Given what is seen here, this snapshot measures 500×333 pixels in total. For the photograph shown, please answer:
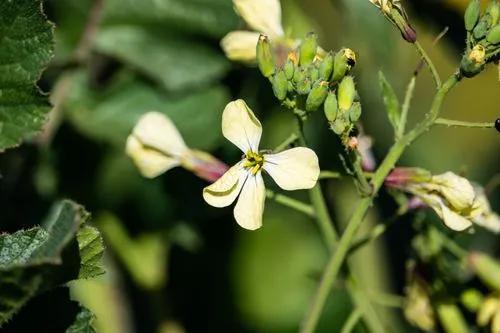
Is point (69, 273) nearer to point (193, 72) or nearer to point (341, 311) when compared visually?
point (193, 72)

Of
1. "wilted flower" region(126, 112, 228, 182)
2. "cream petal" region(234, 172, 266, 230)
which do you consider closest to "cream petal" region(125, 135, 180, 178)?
"wilted flower" region(126, 112, 228, 182)

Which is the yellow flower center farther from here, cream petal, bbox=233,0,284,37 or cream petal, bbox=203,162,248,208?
cream petal, bbox=233,0,284,37

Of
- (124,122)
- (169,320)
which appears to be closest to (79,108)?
(124,122)

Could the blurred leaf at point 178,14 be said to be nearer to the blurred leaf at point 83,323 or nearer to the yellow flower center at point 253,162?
the yellow flower center at point 253,162

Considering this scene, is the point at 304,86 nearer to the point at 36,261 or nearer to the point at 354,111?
the point at 354,111

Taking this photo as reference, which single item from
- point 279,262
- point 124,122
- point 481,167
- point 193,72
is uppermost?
Result: point 193,72

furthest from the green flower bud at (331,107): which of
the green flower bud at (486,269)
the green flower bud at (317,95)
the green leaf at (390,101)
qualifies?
the green flower bud at (486,269)
